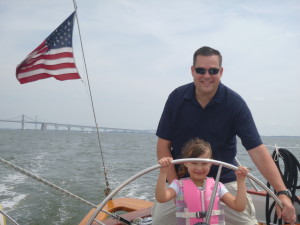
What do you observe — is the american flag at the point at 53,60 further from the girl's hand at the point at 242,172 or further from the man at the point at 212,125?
the girl's hand at the point at 242,172

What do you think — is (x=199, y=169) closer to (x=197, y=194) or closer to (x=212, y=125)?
(x=197, y=194)

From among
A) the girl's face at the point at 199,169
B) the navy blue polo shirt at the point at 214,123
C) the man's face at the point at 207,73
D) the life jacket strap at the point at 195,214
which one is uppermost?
the man's face at the point at 207,73

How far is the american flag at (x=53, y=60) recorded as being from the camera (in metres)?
4.50

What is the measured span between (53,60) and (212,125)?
2.96 m

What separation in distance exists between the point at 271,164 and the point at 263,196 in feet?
7.19

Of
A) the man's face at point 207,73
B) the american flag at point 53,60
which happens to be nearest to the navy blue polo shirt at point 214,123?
the man's face at point 207,73

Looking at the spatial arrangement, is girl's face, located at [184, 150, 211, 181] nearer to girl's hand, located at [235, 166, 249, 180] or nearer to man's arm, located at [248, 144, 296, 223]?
girl's hand, located at [235, 166, 249, 180]

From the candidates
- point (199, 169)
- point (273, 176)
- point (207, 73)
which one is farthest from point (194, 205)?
point (207, 73)

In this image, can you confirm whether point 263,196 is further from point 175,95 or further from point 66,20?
point 66,20

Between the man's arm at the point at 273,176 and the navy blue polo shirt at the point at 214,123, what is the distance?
63 millimetres

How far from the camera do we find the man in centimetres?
232

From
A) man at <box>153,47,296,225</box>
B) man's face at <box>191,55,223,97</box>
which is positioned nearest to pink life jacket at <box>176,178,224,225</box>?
man at <box>153,47,296,225</box>

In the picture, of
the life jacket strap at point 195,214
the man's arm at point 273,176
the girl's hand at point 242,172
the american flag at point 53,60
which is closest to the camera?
the girl's hand at point 242,172

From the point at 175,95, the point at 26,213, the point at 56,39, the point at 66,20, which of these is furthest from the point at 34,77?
the point at 26,213
